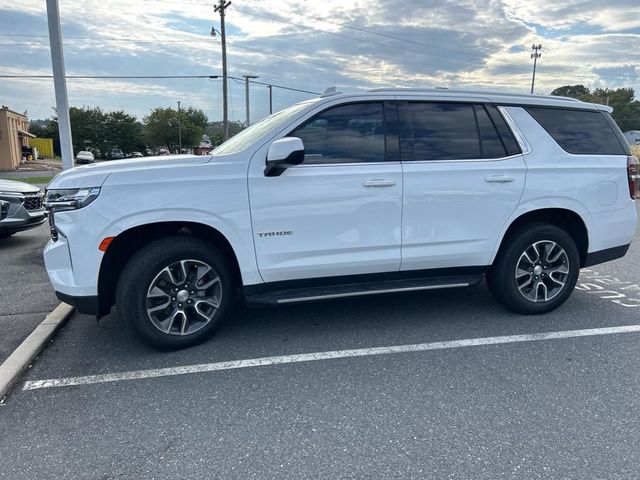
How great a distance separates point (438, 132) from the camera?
13.4 ft

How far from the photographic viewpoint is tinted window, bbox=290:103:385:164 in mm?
3777

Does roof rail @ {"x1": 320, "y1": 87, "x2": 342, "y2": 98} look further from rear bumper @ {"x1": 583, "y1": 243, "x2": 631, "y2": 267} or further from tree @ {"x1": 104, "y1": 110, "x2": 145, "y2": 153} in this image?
tree @ {"x1": 104, "y1": 110, "x2": 145, "y2": 153}

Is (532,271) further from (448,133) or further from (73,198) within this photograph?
(73,198)

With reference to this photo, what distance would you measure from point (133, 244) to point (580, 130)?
408 centimetres

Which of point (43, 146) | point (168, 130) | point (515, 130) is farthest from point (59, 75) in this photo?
point (168, 130)

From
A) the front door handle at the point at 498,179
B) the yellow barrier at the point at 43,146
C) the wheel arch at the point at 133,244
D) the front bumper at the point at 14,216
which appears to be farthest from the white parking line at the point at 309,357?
the yellow barrier at the point at 43,146

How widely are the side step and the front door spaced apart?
0.12 m

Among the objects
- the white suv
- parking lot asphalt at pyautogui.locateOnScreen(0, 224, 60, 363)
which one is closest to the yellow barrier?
parking lot asphalt at pyautogui.locateOnScreen(0, 224, 60, 363)

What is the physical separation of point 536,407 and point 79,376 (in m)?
3.02

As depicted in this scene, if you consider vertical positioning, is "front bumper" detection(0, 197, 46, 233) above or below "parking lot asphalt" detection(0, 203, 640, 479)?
above

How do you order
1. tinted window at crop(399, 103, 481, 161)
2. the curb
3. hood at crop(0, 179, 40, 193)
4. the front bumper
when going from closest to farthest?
the curb → tinted window at crop(399, 103, 481, 161) → the front bumper → hood at crop(0, 179, 40, 193)

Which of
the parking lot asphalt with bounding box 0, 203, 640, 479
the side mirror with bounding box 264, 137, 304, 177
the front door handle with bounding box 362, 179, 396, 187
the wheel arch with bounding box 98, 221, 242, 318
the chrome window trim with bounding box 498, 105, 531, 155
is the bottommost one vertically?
the parking lot asphalt with bounding box 0, 203, 640, 479

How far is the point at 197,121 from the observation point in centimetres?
8325

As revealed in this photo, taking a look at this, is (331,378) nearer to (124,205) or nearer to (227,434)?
(227,434)
